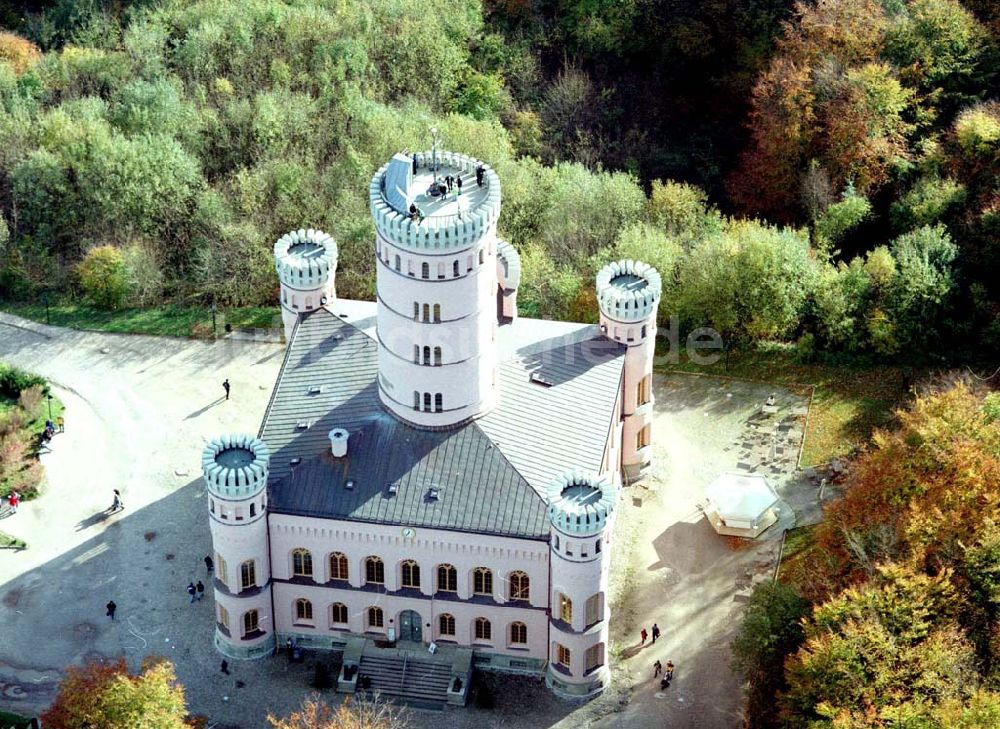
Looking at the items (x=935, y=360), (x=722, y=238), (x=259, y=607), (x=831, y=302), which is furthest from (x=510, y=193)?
(x=259, y=607)

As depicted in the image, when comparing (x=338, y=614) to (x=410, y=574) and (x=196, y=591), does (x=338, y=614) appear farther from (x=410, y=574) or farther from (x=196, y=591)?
(x=196, y=591)

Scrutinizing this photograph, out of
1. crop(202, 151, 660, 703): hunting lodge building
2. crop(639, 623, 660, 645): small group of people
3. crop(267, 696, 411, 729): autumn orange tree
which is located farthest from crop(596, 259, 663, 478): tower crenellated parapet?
crop(267, 696, 411, 729): autumn orange tree

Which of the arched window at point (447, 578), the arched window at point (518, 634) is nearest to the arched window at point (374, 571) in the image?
the arched window at point (447, 578)

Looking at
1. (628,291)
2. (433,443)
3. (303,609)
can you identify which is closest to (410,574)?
(303,609)

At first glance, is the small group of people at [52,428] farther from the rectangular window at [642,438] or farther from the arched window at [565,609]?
the arched window at [565,609]

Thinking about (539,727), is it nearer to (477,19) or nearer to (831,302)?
(831,302)

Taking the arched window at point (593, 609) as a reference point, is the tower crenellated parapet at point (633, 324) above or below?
above
